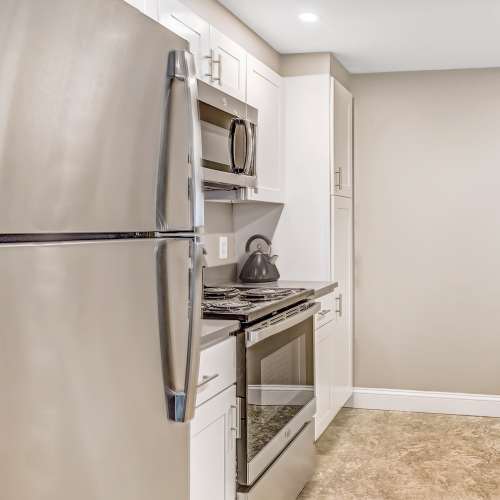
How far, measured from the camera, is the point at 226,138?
2.85 m

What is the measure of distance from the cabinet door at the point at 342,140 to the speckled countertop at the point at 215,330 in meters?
2.01

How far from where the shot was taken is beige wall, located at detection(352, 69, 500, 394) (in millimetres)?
4660

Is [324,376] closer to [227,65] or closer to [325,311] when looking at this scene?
[325,311]

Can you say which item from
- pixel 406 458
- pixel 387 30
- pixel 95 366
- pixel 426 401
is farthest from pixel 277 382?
pixel 426 401

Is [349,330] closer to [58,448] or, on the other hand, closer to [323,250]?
[323,250]

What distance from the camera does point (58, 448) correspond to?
1.00 m

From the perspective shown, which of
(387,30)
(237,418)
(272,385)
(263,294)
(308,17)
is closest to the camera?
(237,418)

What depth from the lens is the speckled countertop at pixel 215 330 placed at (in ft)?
6.89

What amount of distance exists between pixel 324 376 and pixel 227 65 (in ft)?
6.11

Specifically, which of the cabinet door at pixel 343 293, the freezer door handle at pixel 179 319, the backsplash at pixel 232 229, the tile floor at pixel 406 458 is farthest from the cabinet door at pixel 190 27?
the tile floor at pixel 406 458

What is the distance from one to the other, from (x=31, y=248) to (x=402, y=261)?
4.11m

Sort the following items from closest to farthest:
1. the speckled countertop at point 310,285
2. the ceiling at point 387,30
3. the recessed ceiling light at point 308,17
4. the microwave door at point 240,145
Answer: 1. the microwave door at point 240,145
2. the ceiling at point 387,30
3. the recessed ceiling light at point 308,17
4. the speckled countertop at point 310,285

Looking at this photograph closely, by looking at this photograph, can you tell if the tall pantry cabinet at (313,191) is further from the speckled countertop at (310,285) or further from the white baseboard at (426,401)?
the white baseboard at (426,401)

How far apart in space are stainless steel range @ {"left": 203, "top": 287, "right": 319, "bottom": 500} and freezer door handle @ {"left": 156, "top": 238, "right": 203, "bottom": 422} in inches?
41.4
